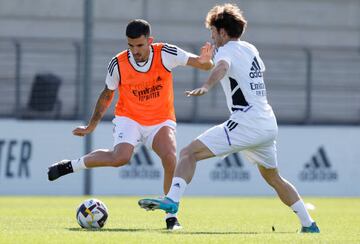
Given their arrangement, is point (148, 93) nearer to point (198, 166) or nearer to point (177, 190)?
point (177, 190)

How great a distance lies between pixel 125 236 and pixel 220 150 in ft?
4.21

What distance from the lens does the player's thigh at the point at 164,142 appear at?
11781mm

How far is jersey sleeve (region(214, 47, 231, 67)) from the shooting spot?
10.4 metres

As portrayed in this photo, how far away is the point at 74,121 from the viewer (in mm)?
21031

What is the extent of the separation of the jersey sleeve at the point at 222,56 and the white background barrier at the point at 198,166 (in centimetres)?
1046

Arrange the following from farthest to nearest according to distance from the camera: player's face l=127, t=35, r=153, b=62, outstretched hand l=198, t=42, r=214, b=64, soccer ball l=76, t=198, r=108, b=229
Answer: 1. outstretched hand l=198, t=42, r=214, b=64
2. player's face l=127, t=35, r=153, b=62
3. soccer ball l=76, t=198, r=108, b=229

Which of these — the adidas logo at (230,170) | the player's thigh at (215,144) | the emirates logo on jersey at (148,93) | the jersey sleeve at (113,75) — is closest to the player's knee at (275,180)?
the player's thigh at (215,144)

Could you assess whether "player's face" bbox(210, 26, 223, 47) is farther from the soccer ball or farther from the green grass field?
the soccer ball

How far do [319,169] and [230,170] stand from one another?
182 cm

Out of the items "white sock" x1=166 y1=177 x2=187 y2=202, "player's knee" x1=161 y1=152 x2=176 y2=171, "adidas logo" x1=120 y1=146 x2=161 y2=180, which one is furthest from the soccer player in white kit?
"adidas logo" x1=120 y1=146 x2=161 y2=180

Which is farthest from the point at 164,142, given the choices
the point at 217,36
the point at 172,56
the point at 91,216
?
the point at 217,36

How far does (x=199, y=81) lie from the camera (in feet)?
75.7

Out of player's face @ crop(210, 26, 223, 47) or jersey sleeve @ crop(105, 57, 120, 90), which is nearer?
player's face @ crop(210, 26, 223, 47)

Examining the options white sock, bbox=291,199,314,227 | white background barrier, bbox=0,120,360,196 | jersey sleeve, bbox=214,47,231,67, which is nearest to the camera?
jersey sleeve, bbox=214,47,231,67
